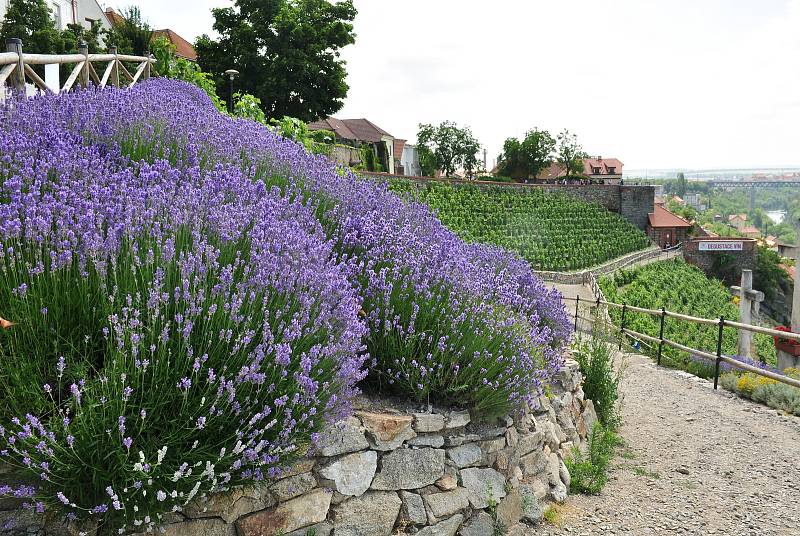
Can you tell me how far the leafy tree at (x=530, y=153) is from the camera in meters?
61.1

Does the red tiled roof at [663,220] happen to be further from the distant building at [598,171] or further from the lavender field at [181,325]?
the lavender field at [181,325]

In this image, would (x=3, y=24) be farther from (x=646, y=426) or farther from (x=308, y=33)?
(x=646, y=426)

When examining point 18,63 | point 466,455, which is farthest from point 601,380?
point 18,63

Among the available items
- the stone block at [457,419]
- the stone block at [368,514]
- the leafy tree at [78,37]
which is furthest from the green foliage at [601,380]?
the leafy tree at [78,37]

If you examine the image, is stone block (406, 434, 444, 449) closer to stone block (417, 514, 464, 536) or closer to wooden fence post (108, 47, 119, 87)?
stone block (417, 514, 464, 536)

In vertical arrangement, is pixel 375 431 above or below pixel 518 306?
below

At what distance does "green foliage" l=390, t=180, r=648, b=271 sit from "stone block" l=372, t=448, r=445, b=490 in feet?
91.1

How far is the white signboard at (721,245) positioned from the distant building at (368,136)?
2561 centimetres

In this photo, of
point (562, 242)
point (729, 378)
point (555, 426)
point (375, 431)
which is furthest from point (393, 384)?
point (562, 242)

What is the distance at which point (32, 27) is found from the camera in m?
20.9

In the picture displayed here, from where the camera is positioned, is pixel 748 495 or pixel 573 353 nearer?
pixel 748 495

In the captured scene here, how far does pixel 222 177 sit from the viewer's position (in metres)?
3.81

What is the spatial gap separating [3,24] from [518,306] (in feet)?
72.3

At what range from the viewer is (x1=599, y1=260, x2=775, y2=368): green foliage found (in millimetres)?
25556
